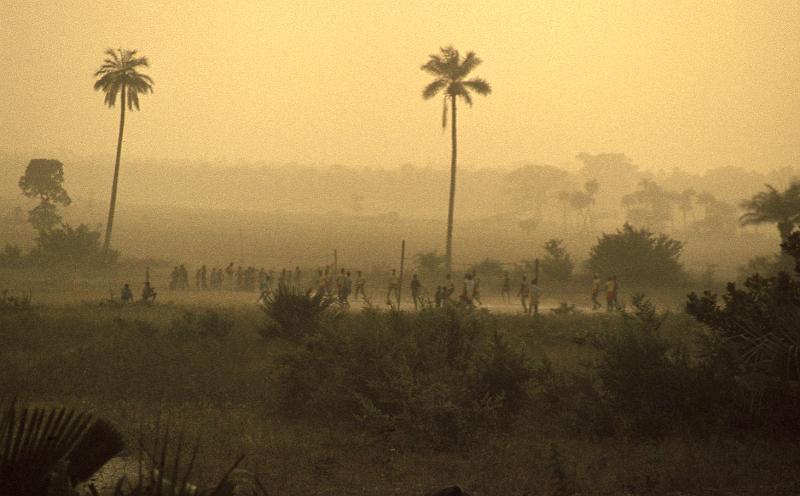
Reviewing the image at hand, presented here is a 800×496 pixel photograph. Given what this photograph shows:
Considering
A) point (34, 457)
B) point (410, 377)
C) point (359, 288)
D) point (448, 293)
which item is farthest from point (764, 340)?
point (359, 288)

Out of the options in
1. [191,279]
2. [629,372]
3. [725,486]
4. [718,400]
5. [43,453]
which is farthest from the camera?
[191,279]

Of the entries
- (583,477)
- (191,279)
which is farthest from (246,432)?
(191,279)

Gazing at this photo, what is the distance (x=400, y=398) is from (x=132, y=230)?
97.4m

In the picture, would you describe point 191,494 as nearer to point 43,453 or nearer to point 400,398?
point 43,453

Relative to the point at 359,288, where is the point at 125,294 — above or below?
below

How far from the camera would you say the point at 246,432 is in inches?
534

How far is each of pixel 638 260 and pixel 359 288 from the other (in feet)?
66.7

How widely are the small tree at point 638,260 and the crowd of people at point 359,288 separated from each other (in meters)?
3.94

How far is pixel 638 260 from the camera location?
44219 millimetres

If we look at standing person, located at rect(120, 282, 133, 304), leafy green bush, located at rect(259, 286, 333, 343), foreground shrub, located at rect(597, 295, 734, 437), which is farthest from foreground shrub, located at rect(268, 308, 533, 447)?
standing person, located at rect(120, 282, 133, 304)

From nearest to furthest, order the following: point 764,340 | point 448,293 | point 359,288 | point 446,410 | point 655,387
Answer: point 764,340
point 446,410
point 655,387
point 448,293
point 359,288

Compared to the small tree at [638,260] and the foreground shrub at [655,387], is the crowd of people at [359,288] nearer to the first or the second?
the foreground shrub at [655,387]

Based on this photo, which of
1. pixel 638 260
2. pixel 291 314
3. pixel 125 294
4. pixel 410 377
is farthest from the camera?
pixel 638 260

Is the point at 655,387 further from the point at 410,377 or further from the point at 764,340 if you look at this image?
the point at 410,377
